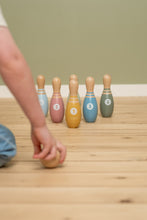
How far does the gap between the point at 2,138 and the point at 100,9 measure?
220 cm

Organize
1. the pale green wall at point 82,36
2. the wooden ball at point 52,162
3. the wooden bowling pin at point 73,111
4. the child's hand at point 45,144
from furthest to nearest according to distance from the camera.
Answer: the pale green wall at point 82,36, the wooden bowling pin at point 73,111, the wooden ball at point 52,162, the child's hand at point 45,144

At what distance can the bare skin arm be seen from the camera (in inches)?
26.9

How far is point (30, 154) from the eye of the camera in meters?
1.07

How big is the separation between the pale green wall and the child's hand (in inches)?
82.2

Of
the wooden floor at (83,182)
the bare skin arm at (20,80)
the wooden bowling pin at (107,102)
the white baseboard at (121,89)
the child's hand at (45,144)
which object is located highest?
the bare skin arm at (20,80)

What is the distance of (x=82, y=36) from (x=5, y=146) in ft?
6.96

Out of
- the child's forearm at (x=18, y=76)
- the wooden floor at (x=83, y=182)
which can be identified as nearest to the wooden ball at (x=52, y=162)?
the wooden floor at (x=83, y=182)

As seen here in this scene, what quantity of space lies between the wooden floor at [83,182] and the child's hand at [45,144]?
0.07 meters

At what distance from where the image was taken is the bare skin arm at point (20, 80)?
26.9 inches

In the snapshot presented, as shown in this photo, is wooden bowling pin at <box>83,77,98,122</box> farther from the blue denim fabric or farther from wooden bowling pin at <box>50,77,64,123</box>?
the blue denim fabric

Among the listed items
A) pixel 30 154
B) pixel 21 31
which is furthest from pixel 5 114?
pixel 21 31

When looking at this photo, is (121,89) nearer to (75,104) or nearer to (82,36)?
(82,36)

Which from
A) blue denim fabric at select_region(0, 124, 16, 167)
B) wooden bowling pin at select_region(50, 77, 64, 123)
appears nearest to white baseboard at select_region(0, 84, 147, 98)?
wooden bowling pin at select_region(50, 77, 64, 123)

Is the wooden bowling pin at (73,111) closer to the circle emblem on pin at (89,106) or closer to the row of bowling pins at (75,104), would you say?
the row of bowling pins at (75,104)
